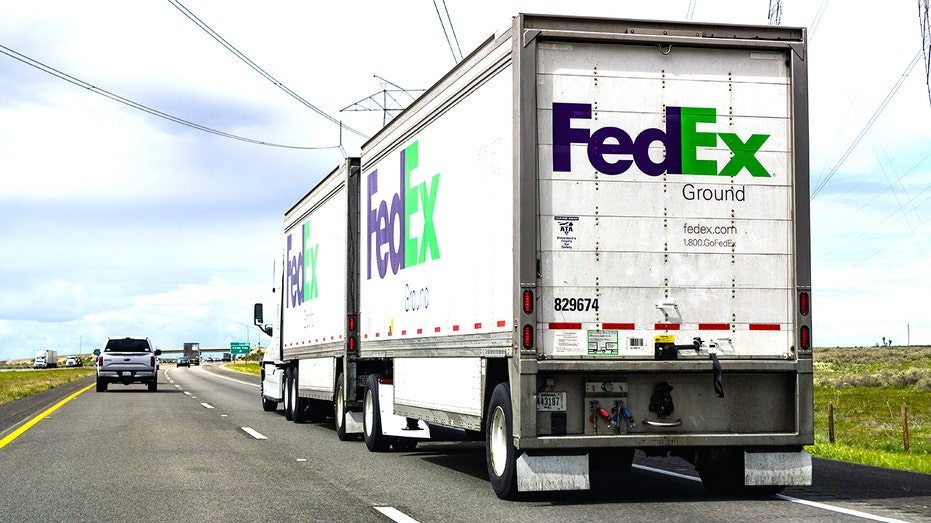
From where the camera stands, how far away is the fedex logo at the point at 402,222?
12.4 m

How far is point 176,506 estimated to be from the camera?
9.40 meters

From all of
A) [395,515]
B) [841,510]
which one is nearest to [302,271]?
[395,515]

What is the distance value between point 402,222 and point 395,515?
5600 mm

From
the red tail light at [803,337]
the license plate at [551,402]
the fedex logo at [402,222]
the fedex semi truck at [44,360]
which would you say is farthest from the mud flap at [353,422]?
the fedex semi truck at [44,360]

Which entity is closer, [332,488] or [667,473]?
[332,488]

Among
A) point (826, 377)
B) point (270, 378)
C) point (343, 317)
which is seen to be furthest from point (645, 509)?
point (826, 377)

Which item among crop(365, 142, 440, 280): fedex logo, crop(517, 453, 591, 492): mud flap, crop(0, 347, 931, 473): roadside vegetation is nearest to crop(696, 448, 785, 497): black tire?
crop(517, 453, 591, 492): mud flap

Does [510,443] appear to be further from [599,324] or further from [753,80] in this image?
[753,80]

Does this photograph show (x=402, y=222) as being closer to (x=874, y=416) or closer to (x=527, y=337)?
(x=527, y=337)

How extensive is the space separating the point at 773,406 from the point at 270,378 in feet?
58.1

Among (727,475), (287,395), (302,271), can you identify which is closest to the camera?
(727,475)

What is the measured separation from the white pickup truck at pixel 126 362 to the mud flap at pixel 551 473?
30990 mm

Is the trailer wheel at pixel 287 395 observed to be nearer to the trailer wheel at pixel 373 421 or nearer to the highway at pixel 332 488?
the highway at pixel 332 488

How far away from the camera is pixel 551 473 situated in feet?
30.2
